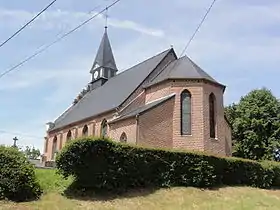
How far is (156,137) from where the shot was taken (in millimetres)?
27766

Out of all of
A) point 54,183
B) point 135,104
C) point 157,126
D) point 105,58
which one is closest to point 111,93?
point 135,104

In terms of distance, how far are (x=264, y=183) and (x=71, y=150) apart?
11.6 meters

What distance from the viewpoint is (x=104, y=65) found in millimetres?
46031

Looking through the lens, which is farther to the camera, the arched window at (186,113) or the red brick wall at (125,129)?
the arched window at (186,113)

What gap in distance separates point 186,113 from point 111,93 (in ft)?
35.4

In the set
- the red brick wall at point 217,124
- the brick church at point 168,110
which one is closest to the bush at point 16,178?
the brick church at point 168,110

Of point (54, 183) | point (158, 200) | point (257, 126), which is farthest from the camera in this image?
point (257, 126)

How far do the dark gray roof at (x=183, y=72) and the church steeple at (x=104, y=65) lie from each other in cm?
1438

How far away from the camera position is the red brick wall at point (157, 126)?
27.5 m

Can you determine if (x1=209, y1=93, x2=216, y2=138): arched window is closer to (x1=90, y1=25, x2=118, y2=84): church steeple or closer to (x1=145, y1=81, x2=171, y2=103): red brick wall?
(x1=145, y1=81, x2=171, y2=103): red brick wall

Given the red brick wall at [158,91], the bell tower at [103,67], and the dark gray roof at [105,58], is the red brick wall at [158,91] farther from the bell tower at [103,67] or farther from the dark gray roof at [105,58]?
the dark gray roof at [105,58]

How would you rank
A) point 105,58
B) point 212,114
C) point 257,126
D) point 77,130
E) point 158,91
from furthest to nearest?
point 105,58
point 257,126
point 77,130
point 158,91
point 212,114

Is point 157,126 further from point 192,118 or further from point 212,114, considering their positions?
point 212,114

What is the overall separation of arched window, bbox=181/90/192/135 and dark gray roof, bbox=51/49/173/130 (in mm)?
5253
